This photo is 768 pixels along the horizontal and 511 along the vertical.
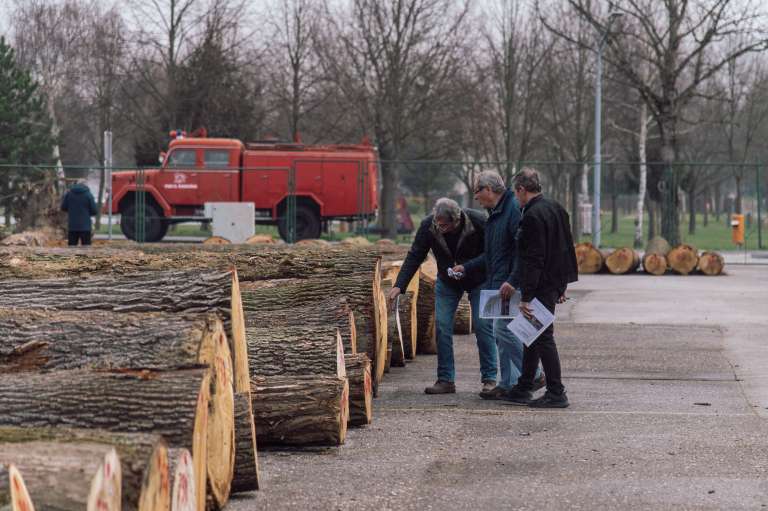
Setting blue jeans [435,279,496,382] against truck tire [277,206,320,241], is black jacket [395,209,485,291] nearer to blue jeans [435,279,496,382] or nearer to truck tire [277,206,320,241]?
blue jeans [435,279,496,382]

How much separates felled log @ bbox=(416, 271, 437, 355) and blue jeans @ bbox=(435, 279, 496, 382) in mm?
2595

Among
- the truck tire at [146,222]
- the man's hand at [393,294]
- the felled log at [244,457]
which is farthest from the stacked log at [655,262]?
the felled log at [244,457]

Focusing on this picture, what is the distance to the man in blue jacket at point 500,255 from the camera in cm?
895

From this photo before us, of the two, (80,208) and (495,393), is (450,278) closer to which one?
(495,393)

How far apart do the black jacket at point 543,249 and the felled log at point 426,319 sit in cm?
340

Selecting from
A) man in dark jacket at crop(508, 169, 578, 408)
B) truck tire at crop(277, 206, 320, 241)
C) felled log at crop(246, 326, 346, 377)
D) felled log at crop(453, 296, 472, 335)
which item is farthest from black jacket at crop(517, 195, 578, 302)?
truck tire at crop(277, 206, 320, 241)

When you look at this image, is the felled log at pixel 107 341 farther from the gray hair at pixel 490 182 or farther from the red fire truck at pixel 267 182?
the red fire truck at pixel 267 182

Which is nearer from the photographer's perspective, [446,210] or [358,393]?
[358,393]

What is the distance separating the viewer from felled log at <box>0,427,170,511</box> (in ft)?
12.8

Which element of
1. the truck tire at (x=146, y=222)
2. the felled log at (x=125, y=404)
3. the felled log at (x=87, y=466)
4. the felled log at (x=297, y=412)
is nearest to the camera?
the felled log at (x=87, y=466)

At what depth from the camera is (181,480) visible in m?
4.75

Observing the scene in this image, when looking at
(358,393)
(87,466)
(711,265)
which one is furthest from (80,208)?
(87,466)

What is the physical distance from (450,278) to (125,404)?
4.43 metres

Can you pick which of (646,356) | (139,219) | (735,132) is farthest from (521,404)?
(735,132)
